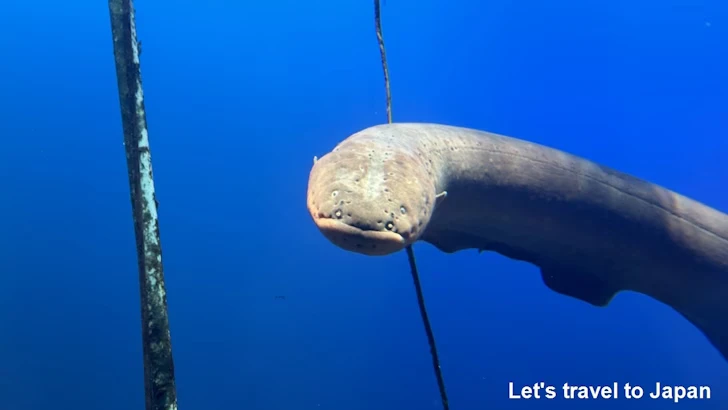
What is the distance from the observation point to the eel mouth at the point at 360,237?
4.96 ft

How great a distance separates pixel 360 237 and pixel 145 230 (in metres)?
0.64

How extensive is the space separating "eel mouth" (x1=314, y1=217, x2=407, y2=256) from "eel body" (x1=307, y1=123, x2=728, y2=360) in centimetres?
45

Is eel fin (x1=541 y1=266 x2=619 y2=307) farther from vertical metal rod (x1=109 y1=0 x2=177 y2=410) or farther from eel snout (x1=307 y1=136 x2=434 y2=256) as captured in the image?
vertical metal rod (x1=109 y1=0 x2=177 y2=410)

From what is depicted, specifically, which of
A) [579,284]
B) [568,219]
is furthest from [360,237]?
[579,284]

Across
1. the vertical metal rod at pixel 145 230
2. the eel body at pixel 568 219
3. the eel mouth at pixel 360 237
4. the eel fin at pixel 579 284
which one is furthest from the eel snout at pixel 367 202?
the eel fin at pixel 579 284

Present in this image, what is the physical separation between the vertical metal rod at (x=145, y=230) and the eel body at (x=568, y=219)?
2.17 feet

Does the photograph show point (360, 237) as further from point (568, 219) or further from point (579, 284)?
point (579, 284)

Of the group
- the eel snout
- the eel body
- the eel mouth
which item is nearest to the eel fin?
the eel body

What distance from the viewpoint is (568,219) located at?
2752 millimetres

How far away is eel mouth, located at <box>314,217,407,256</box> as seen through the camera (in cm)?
151

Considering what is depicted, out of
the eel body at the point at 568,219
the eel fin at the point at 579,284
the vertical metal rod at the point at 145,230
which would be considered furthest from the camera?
the eel fin at the point at 579,284

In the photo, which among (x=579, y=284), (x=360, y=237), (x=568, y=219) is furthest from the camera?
(x=579, y=284)

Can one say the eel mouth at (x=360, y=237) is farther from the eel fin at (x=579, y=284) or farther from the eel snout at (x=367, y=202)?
the eel fin at (x=579, y=284)

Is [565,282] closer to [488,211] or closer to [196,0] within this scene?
[488,211]
